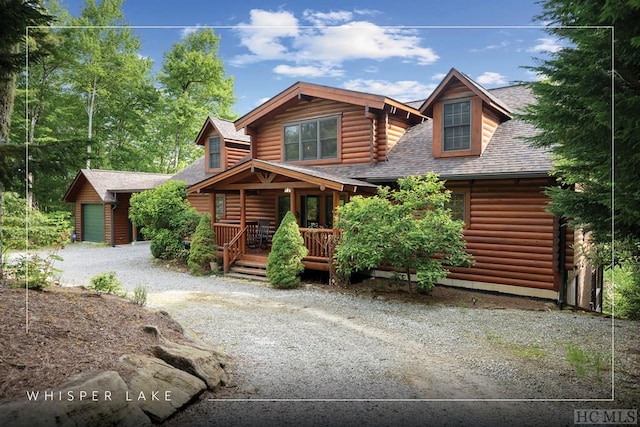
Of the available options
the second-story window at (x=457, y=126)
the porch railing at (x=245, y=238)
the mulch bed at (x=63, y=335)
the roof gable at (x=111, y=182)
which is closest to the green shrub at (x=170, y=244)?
the porch railing at (x=245, y=238)

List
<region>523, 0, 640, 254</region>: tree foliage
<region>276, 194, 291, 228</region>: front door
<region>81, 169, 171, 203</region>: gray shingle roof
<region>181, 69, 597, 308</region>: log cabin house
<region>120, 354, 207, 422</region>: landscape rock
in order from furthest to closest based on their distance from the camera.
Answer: <region>81, 169, 171, 203</region>: gray shingle roof, <region>276, 194, 291, 228</region>: front door, <region>181, 69, 597, 308</region>: log cabin house, <region>523, 0, 640, 254</region>: tree foliage, <region>120, 354, 207, 422</region>: landscape rock

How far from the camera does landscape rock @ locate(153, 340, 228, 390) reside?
381cm

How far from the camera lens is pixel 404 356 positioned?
5.01 m

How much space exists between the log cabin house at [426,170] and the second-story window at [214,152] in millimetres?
2400

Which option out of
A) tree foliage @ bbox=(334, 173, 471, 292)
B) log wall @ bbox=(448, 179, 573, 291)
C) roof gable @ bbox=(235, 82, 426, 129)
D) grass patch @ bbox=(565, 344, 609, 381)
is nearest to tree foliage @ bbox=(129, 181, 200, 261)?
roof gable @ bbox=(235, 82, 426, 129)

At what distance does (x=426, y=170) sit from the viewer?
9867mm

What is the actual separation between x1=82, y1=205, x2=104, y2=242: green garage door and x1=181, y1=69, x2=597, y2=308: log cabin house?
10164mm

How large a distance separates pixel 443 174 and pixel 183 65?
6.16 meters

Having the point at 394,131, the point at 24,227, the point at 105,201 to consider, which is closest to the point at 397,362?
the point at 24,227

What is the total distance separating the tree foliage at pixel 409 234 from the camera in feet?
26.2

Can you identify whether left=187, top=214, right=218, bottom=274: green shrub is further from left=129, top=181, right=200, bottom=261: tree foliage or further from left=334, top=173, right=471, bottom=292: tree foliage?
left=334, top=173, right=471, bottom=292: tree foliage

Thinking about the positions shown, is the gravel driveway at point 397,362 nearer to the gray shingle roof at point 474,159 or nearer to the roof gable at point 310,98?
the gray shingle roof at point 474,159

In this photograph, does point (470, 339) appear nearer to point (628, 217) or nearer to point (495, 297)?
point (628, 217)

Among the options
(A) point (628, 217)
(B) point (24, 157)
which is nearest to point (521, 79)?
(A) point (628, 217)
